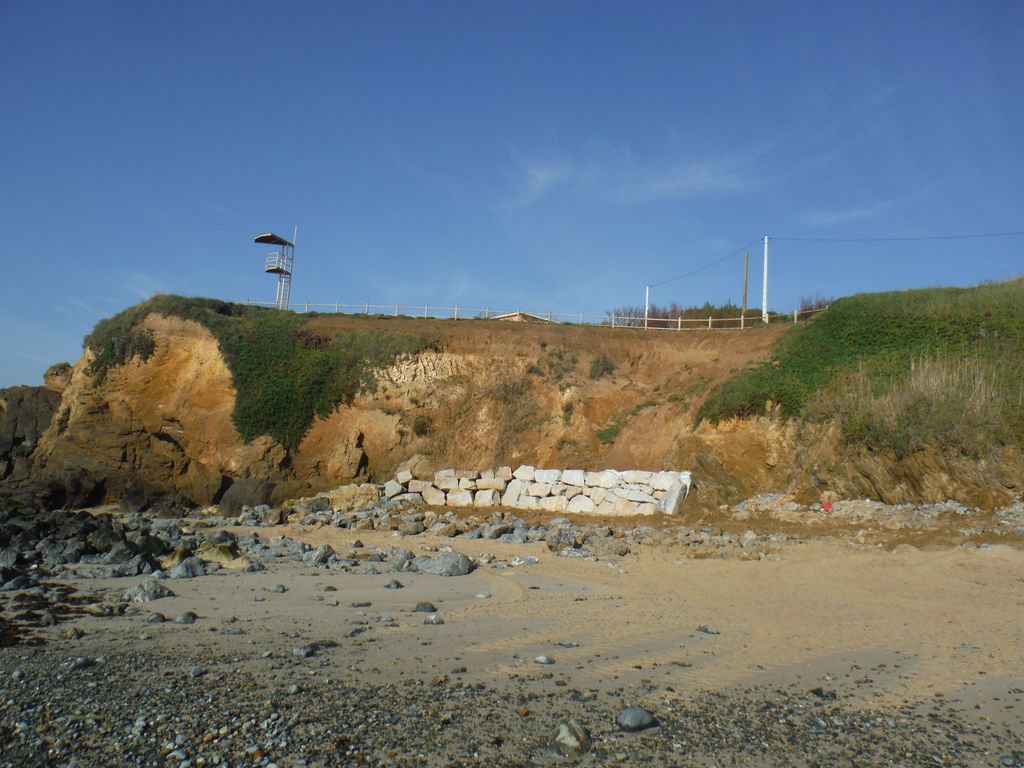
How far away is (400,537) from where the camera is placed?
2081 cm

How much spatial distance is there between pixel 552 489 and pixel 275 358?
14.3m

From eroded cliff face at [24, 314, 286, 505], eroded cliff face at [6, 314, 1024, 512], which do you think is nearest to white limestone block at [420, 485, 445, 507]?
Result: eroded cliff face at [6, 314, 1024, 512]

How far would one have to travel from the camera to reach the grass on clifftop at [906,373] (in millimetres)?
18672

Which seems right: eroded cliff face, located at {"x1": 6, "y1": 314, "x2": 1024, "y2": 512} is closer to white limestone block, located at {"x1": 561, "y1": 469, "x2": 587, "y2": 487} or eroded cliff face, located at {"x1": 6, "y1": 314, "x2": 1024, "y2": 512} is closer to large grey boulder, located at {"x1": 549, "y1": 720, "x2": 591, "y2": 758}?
white limestone block, located at {"x1": 561, "y1": 469, "x2": 587, "y2": 487}

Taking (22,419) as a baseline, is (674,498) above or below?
below

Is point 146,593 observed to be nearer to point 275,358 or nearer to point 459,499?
point 459,499

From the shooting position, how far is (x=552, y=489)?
84.2ft

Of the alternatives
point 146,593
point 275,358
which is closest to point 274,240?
point 275,358

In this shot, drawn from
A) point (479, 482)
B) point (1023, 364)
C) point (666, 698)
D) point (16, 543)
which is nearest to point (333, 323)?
point (479, 482)

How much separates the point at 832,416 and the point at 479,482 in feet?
39.7

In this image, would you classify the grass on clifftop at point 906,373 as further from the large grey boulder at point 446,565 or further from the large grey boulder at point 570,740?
the large grey boulder at point 570,740

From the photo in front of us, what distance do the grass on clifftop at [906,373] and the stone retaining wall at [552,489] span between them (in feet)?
11.3

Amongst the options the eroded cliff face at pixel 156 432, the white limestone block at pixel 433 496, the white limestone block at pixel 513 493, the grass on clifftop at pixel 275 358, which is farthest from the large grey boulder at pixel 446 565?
the grass on clifftop at pixel 275 358

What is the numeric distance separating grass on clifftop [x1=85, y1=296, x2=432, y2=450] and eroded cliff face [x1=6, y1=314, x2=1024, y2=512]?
521 mm
